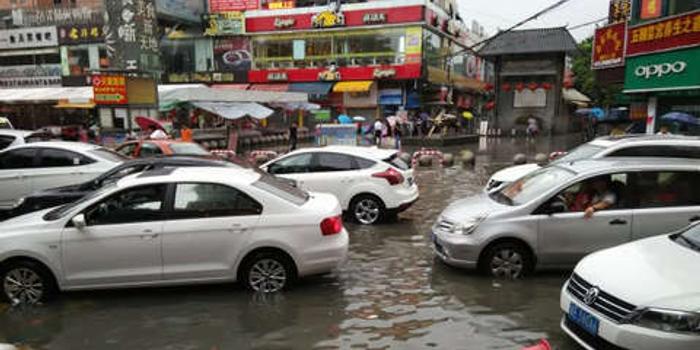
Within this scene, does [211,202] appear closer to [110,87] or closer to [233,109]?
[110,87]

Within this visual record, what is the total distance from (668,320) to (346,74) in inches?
1528

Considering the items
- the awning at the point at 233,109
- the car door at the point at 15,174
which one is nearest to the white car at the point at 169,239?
the car door at the point at 15,174

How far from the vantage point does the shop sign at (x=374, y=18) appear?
40.2 m

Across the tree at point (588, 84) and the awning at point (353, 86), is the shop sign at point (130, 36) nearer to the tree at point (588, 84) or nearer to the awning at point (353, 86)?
the awning at point (353, 86)

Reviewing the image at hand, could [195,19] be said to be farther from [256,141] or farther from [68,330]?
[68,330]

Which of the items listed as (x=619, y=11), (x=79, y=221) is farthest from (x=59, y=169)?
(x=619, y=11)

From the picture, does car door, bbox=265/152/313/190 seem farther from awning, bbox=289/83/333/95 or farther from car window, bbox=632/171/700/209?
awning, bbox=289/83/333/95

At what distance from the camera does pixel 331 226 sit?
6398mm

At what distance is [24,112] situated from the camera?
3803cm

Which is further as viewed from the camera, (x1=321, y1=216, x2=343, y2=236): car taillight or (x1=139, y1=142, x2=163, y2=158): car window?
(x1=139, y1=142, x2=163, y2=158): car window

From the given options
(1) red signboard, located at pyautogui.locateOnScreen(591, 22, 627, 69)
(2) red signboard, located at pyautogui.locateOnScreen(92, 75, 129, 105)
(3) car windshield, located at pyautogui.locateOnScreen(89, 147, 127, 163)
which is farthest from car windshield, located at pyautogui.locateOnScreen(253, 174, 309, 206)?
(1) red signboard, located at pyautogui.locateOnScreen(591, 22, 627, 69)

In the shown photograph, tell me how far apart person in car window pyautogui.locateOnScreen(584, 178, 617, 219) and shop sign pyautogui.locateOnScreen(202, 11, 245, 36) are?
136 feet

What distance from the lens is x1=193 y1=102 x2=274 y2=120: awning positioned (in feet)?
86.6

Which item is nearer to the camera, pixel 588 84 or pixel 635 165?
pixel 635 165
